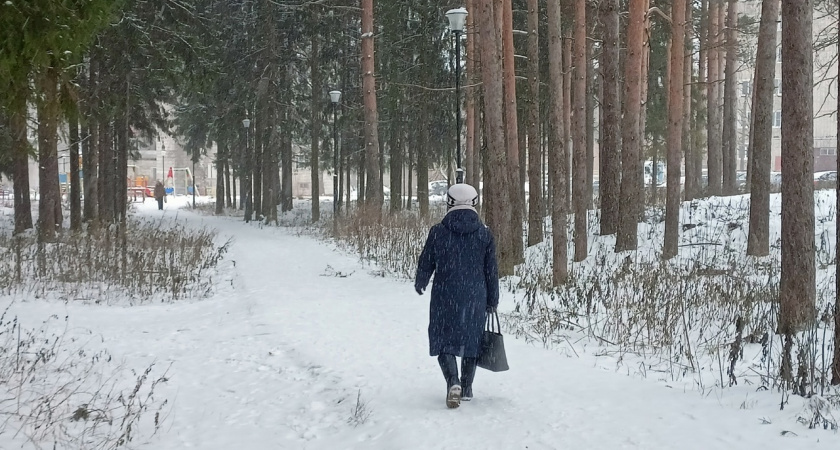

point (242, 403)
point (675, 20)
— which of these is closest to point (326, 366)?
point (242, 403)

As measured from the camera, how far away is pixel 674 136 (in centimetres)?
1427

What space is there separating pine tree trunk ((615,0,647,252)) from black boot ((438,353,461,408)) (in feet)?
31.1

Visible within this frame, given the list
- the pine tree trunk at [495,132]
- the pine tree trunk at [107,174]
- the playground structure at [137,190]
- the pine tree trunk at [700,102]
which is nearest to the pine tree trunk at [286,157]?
the pine tree trunk at [107,174]

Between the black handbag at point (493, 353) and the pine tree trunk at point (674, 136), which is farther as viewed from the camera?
the pine tree trunk at point (674, 136)

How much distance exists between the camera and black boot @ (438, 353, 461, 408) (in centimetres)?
520

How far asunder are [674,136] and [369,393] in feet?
35.1

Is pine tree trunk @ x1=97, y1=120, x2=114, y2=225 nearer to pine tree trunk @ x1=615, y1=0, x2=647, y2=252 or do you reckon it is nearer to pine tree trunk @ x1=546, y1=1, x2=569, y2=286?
pine tree trunk @ x1=546, y1=1, x2=569, y2=286

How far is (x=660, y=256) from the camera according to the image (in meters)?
13.3

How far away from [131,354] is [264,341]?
1390 millimetres

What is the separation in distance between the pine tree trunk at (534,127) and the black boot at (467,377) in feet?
36.7

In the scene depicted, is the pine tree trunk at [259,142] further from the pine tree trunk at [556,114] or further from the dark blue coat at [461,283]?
the dark blue coat at [461,283]

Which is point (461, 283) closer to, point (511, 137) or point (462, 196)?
point (462, 196)

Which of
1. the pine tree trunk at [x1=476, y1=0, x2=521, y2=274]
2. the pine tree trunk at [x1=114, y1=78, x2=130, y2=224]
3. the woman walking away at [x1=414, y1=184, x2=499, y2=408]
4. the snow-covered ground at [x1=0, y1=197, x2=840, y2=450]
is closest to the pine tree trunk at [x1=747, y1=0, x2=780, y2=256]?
the pine tree trunk at [x1=476, y1=0, x2=521, y2=274]

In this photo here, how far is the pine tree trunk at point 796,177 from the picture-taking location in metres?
6.33
